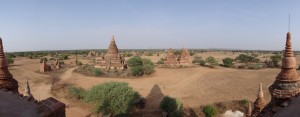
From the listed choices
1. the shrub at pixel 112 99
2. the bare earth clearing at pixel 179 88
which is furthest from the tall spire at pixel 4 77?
the bare earth clearing at pixel 179 88

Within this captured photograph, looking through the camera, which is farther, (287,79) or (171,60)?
(171,60)

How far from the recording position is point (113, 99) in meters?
16.8

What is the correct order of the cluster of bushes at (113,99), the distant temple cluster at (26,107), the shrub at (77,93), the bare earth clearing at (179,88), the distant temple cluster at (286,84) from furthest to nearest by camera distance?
the shrub at (77,93) → the bare earth clearing at (179,88) → the cluster of bushes at (113,99) → the distant temple cluster at (286,84) → the distant temple cluster at (26,107)

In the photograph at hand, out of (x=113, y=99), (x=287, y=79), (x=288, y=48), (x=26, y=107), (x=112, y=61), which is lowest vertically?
(x=113, y=99)

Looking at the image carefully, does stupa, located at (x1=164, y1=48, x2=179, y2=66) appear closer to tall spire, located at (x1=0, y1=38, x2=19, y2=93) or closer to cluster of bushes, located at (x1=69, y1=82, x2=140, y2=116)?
cluster of bushes, located at (x1=69, y1=82, x2=140, y2=116)

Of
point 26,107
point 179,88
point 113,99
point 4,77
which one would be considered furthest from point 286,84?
point 179,88

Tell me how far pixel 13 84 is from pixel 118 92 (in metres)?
10.1

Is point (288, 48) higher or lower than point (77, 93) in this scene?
higher

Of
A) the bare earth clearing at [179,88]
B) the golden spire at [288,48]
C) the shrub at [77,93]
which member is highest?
the golden spire at [288,48]

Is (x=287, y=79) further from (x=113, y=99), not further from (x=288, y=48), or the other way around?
(x=113, y=99)

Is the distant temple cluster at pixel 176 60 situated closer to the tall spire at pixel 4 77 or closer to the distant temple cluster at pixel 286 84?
the tall spire at pixel 4 77

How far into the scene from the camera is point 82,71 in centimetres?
4012

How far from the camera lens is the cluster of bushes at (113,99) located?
16.4 metres

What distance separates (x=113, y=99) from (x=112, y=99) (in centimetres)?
7
